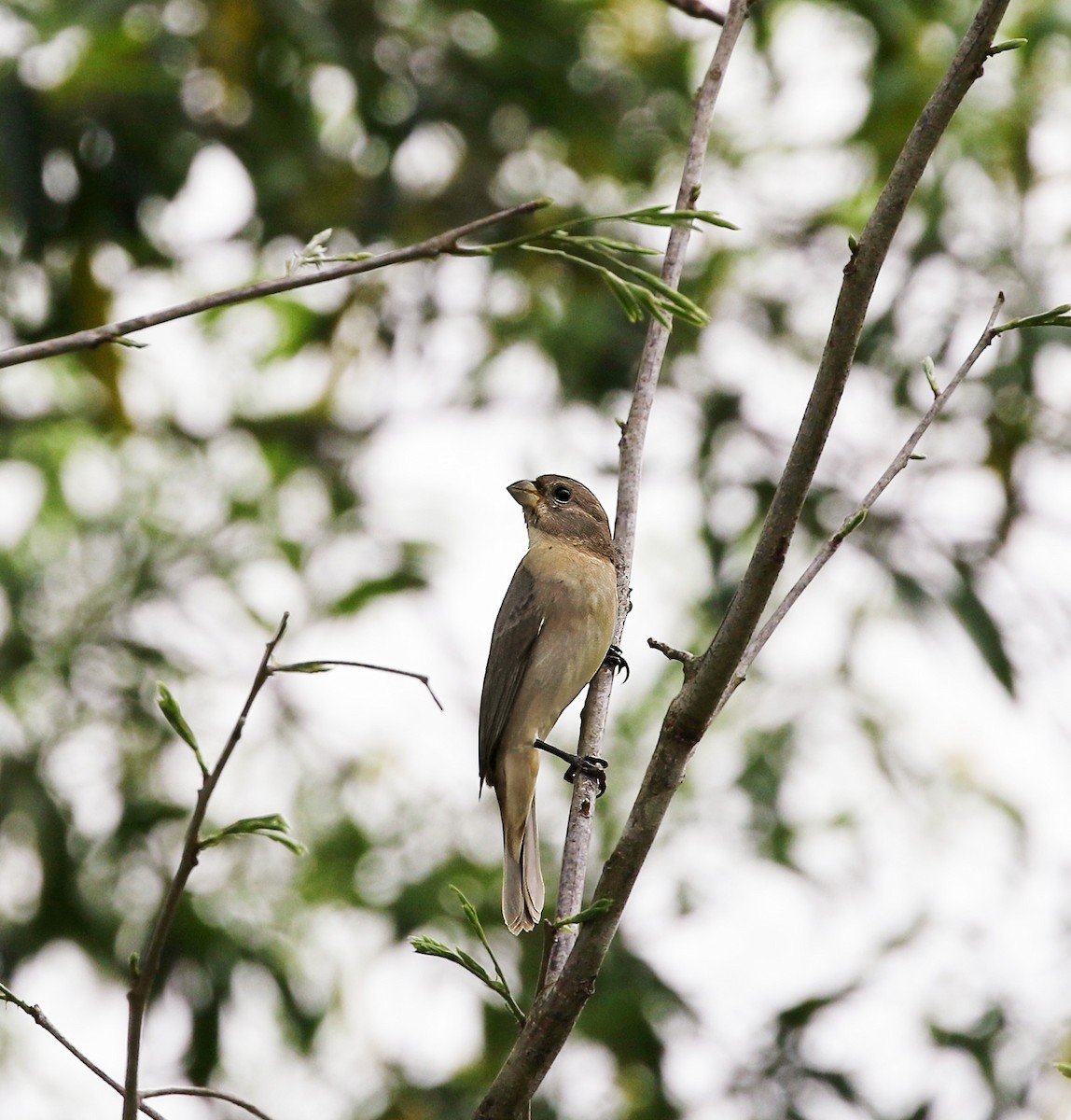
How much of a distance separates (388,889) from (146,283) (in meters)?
4.02

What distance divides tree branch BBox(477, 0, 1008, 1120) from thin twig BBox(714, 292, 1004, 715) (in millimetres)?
105

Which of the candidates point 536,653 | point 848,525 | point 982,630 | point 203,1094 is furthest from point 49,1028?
point 982,630

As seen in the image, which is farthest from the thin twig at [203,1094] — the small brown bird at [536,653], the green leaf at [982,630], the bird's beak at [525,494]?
the green leaf at [982,630]

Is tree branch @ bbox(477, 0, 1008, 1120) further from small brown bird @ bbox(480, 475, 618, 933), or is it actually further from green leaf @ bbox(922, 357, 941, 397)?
small brown bird @ bbox(480, 475, 618, 933)

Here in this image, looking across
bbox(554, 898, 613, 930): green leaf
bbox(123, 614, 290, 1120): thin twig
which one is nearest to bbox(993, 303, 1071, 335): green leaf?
bbox(554, 898, 613, 930): green leaf

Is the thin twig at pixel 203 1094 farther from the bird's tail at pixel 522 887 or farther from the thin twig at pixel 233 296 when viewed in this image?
the bird's tail at pixel 522 887

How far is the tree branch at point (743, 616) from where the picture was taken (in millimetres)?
2453

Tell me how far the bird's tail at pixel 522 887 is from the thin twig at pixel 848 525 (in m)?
2.02

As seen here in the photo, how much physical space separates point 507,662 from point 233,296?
3.66 metres

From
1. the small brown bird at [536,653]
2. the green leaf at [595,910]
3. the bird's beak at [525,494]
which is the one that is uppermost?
the bird's beak at [525,494]

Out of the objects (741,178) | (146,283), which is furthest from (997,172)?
(146,283)

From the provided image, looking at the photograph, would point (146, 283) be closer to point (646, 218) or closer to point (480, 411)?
point (480, 411)

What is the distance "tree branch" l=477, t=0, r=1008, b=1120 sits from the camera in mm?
2453

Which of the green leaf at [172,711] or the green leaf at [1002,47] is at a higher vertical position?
the green leaf at [1002,47]
